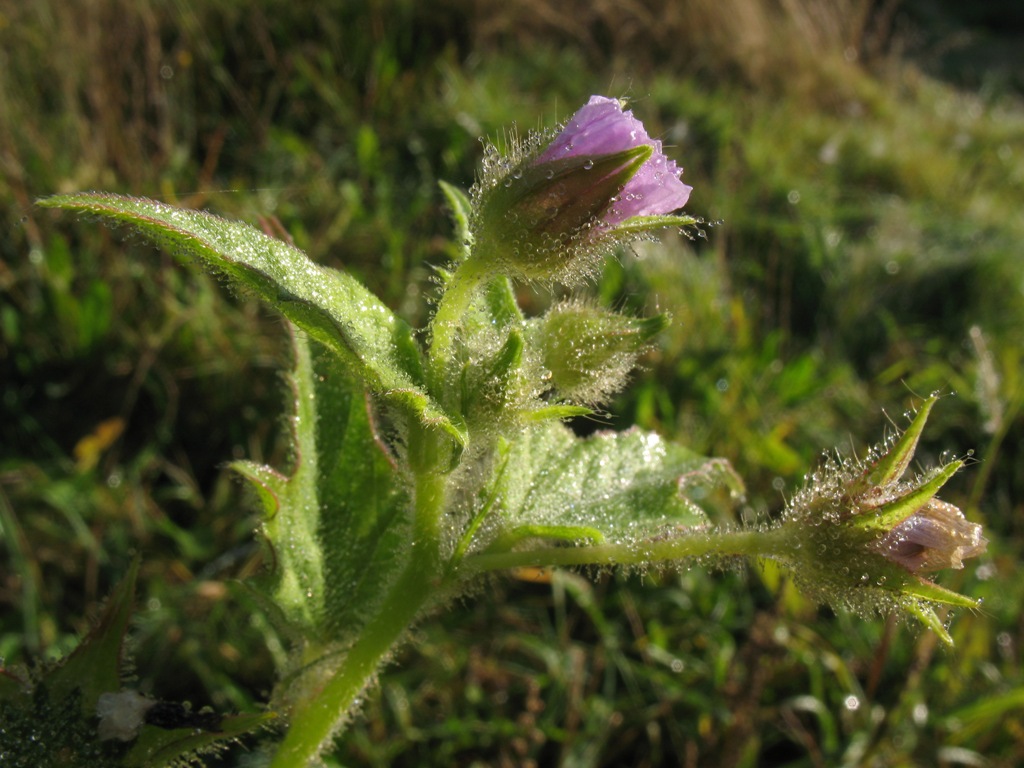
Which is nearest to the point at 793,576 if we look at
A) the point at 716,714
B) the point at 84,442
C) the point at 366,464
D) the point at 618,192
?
the point at 618,192

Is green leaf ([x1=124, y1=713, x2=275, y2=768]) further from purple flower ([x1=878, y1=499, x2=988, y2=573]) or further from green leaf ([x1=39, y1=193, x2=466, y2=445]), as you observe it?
purple flower ([x1=878, y1=499, x2=988, y2=573])

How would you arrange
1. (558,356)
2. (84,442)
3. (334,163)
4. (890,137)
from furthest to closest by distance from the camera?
1. (890,137)
2. (334,163)
3. (84,442)
4. (558,356)

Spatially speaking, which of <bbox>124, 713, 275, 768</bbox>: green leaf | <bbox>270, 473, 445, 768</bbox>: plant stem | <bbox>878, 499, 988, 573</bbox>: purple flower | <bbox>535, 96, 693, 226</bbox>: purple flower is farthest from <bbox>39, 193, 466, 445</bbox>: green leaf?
<bbox>878, 499, 988, 573</bbox>: purple flower

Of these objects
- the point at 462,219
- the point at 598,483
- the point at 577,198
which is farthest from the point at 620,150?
the point at 598,483

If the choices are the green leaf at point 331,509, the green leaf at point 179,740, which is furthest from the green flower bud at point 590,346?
the green leaf at point 179,740

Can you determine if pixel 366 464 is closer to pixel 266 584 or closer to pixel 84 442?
pixel 266 584

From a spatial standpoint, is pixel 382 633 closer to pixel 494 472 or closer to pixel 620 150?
pixel 494 472
